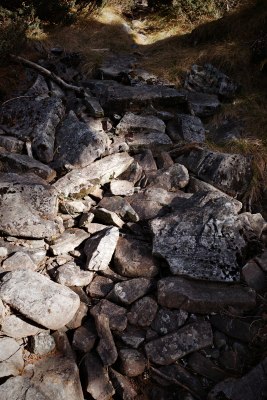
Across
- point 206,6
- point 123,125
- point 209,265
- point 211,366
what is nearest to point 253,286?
point 209,265

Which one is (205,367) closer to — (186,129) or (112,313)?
(112,313)

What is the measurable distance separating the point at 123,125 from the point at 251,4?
192 inches

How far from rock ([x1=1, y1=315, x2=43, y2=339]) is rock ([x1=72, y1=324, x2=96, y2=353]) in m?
0.34

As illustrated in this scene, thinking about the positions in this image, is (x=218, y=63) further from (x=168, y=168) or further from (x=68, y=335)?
(x=68, y=335)

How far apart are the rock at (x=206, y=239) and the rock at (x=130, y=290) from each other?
0.32 m

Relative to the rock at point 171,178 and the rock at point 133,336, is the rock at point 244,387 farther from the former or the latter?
the rock at point 171,178

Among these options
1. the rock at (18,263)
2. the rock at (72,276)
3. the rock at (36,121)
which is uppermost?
the rock at (36,121)

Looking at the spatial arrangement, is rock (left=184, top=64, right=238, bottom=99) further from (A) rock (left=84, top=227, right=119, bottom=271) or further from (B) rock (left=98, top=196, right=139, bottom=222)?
(A) rock (left=84, top=227, right=119, bottom=271)

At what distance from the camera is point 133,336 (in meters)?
3.06

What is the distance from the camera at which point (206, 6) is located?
898 centimetres

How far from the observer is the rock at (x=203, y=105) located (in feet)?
19.6

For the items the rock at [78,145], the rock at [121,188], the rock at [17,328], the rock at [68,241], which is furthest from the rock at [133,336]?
the rock at [78,145]

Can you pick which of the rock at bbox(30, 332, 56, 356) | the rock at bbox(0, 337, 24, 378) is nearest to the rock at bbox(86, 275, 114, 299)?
the rock at bbox(30, 332, 56, 356)

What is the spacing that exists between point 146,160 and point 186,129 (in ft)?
3.39
